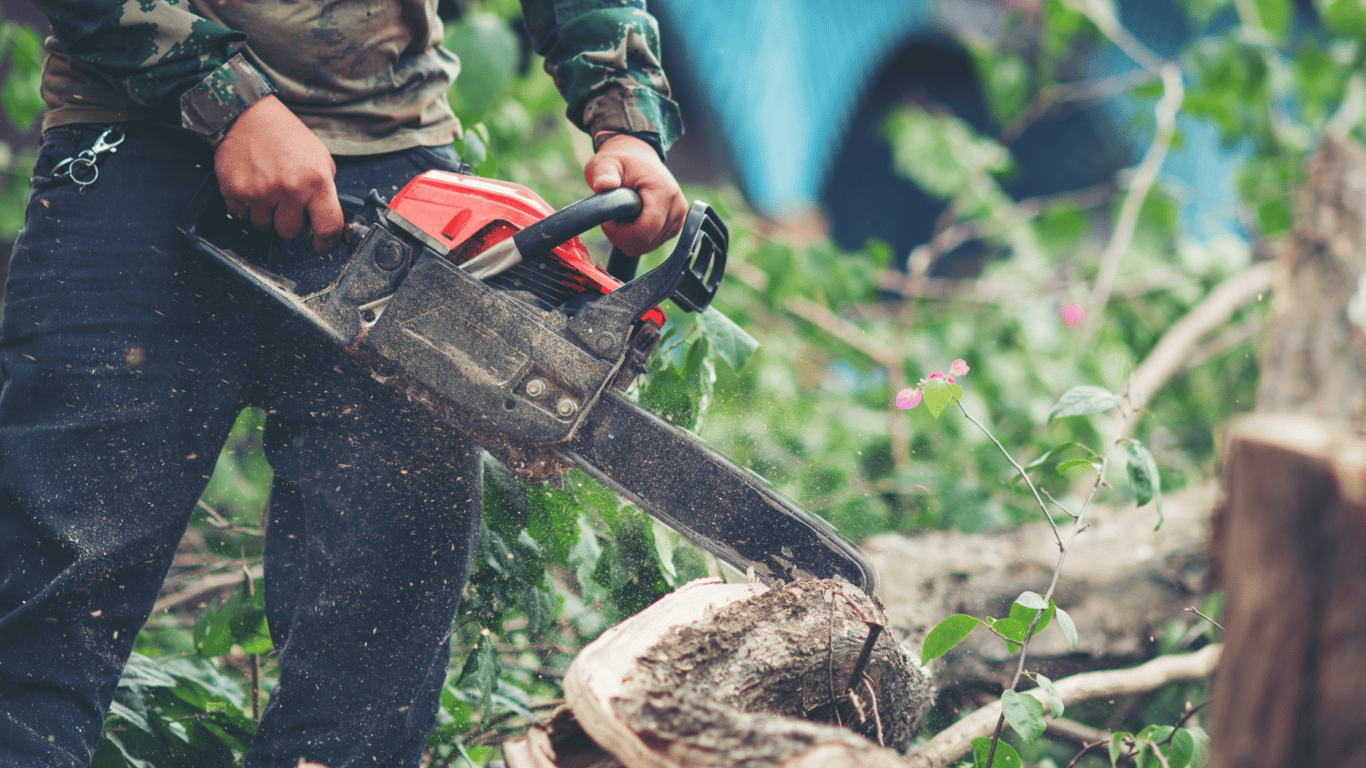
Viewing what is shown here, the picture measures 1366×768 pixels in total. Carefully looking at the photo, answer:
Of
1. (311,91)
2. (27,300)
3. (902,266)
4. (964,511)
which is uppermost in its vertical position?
(311,91)

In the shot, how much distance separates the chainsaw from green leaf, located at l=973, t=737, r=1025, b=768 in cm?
25

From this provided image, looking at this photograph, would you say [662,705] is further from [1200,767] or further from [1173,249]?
[1173,249]

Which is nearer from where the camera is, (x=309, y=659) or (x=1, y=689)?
(x=1, y=689)

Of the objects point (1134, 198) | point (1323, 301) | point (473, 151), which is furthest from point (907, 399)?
point (1134, 198)

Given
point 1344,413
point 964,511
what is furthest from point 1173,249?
point 964,511

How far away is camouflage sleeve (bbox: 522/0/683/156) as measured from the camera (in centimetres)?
138

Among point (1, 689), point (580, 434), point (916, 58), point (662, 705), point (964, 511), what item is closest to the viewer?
point (662, 705)

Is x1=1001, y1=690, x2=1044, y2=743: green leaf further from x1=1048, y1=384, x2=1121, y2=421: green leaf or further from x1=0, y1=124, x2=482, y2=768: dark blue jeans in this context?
x1=0, y1=124, x2=482, y2=768: dark blue jeans

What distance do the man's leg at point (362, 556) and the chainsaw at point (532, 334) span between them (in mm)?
114

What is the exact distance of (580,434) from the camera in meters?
1.15

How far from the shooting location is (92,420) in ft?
3.37

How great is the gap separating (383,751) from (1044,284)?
3.52 meters

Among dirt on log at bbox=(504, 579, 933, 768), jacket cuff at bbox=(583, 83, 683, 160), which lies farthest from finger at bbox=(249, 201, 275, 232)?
dirt on log at bbox=(504, 579, 933, 768)

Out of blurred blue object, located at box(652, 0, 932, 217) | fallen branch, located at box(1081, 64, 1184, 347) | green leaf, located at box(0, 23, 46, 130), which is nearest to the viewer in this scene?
green leaf, located at box(0, 23, 46, 130)
